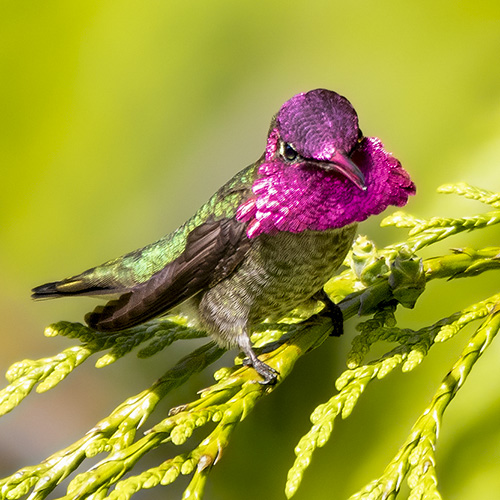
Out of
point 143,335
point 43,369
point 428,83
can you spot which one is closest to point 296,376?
point 143,335

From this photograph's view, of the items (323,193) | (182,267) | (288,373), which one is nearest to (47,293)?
(182,267)

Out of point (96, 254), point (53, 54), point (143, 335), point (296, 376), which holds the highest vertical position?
point (53, 54)

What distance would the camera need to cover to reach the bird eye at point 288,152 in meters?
1.70

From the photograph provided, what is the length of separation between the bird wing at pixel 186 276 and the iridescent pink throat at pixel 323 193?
7.0 inches

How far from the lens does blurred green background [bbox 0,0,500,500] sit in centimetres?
248

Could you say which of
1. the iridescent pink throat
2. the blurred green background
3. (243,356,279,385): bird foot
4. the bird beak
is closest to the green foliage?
(243,356,279,385): bird foot

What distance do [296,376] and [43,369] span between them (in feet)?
2.64

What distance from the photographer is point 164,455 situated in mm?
2439

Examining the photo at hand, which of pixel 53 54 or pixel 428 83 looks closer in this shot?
pixel 428 83

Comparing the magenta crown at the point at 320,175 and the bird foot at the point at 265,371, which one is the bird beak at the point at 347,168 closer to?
the magenta crown at the point at 320,175

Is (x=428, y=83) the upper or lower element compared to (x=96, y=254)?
lower

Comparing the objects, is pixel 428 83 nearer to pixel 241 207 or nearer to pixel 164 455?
pixel 241 207

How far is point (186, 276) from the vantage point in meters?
2.02

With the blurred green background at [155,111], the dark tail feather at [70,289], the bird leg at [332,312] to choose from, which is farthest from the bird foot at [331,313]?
the dark tail feather at [70,289]
